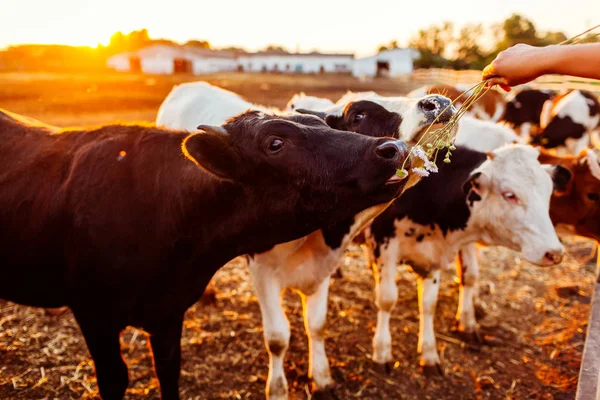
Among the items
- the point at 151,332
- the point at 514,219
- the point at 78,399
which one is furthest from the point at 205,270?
the point at 514,219

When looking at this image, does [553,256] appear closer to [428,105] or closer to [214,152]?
[428,105]

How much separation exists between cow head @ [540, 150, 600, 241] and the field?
3.82 ft

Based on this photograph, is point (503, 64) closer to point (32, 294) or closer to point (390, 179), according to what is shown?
point (390, 179)

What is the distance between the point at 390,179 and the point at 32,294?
2.62 metres

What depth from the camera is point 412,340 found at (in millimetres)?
5117

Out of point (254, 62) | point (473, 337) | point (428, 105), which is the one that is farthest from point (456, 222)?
point (254, 62)

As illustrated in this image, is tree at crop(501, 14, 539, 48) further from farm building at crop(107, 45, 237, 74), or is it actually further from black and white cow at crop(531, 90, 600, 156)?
black and white cow at crop(531, 90, 600, 156)

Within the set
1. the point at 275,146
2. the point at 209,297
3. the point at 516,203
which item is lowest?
the point at 209,297

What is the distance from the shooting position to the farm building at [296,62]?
55156mm

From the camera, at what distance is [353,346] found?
16.2 feet

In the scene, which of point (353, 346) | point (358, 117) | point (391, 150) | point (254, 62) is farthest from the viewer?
point (254, 62)

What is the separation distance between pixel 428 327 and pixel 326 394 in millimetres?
1268

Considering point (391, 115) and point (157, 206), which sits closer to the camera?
point (157, 206)

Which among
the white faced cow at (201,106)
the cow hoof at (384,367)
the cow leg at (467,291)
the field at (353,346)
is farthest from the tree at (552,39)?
the cow hoof at (384,367)
